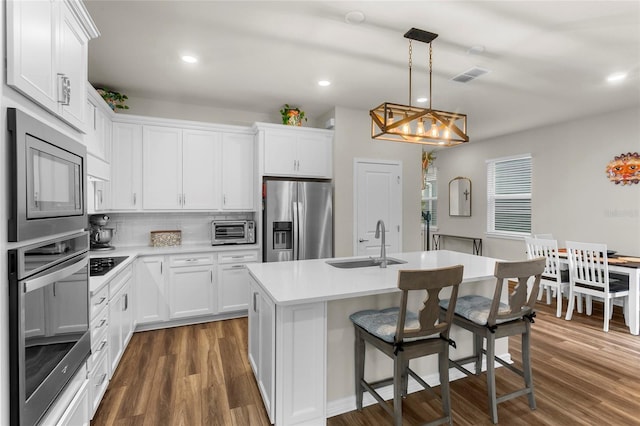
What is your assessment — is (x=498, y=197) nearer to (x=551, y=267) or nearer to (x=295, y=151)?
(x=551, y=267)

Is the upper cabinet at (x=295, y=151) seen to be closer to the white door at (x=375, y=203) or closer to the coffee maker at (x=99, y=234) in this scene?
the white door at (x=375, y=203)

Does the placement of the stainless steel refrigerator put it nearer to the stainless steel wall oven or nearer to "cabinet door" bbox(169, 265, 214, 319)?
"cabinet door" bbox(169, 265, 214, 319)

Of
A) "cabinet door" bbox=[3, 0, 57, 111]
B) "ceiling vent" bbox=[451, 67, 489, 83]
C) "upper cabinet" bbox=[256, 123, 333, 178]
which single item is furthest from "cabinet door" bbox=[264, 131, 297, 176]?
"cabinet door" bbox=[3, 0, 57, 111]

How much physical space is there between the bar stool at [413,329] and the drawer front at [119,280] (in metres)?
1.89

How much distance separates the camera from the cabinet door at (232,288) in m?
3.98

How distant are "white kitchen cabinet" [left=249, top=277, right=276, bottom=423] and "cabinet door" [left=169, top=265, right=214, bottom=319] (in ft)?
4.52

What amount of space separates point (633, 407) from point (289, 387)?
2416mm

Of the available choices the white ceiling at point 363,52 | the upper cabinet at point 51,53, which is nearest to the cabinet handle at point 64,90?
the upper cabinet at point 51,53

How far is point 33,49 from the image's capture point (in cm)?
117

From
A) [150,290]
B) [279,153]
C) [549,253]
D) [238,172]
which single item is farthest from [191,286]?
[549,253]

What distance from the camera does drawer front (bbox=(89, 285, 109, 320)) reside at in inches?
82.0

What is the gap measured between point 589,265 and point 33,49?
512 cm

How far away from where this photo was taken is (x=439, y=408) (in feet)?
7.48

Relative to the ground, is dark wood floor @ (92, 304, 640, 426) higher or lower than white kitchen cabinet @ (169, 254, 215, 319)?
lower
